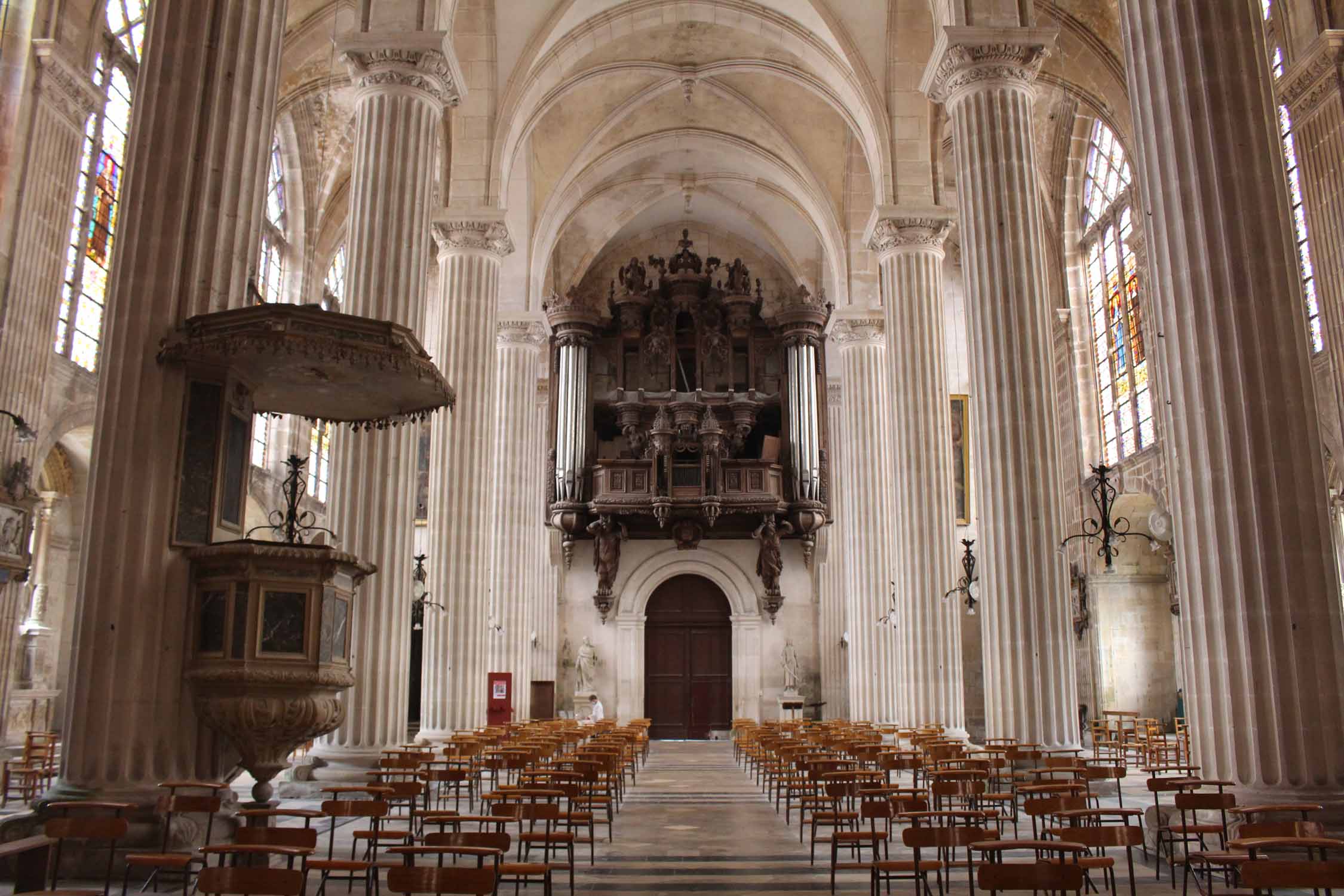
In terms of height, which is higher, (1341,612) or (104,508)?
(104,508)

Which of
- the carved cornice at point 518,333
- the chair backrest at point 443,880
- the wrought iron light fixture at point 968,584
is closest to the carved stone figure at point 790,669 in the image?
the carved cornice at point 518,333

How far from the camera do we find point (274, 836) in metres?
5.37

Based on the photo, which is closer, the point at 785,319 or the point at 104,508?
the point at 104,508

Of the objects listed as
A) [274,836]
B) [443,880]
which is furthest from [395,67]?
[443,880]

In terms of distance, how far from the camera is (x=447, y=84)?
14031 millimetres

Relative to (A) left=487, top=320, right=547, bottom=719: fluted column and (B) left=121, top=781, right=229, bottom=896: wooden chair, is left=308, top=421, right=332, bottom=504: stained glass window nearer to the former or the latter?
(A) left=487, top=320, right=547, bottom=719: fluted column

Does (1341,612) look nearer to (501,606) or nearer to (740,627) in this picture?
(501,606)

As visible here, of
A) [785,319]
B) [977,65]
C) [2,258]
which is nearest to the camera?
[977,65]

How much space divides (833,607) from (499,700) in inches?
434

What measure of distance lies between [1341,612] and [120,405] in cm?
840

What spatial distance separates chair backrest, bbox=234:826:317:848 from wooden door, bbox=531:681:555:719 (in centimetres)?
1900

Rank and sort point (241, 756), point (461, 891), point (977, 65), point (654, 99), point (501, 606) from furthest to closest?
point (654, 99), point (501, 606), point (977, 65), point (241, 756), point (461, 891)

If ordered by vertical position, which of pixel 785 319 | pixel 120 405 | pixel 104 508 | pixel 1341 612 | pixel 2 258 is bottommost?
pixel 1341 612

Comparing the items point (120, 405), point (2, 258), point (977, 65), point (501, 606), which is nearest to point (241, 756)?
point (120, 405)
